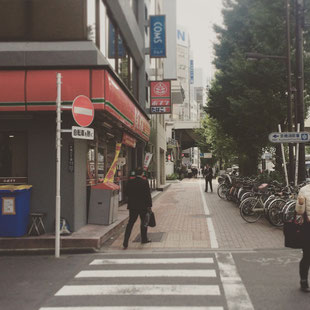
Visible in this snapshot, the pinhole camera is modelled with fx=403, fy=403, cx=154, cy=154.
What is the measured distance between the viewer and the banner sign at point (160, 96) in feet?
68.8

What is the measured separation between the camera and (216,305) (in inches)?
197

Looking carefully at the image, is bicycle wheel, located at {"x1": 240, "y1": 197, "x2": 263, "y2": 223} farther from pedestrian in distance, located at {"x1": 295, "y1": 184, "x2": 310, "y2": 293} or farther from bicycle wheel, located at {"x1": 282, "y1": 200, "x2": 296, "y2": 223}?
pedestrian in distance, located at {"x1": 295, "y1": 184, "x2": 310, "y2": 293}

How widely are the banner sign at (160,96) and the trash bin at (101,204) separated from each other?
35.6ft

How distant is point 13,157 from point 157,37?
12486 mm

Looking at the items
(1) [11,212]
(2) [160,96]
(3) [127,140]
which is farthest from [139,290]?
(2) [160,96]

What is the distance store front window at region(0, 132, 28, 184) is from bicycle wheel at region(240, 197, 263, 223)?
6.54 m

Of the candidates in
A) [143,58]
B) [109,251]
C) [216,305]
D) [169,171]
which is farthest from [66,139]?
[169,171]

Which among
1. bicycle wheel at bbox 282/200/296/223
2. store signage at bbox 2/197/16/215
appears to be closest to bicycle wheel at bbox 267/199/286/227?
bicycle wheel at bbox 282/200/296/223

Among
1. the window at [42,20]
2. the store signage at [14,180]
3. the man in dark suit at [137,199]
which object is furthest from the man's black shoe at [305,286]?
the window at [42,20]

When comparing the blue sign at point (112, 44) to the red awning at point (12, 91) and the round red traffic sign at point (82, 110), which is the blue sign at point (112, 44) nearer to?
the red awning at point (12, 91)

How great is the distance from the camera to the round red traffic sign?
7.84 m

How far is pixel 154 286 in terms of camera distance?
585 cm

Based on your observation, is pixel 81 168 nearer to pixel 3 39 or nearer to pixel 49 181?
pixel 49 181

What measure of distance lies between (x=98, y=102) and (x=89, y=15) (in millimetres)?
2664
